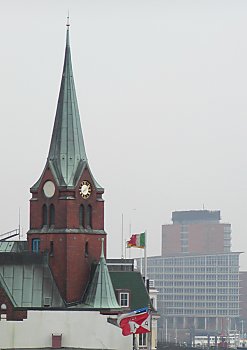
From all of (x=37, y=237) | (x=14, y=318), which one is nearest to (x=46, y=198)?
(x=37, y=237)

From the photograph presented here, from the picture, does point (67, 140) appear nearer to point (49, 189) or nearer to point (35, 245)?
point (49, 189)

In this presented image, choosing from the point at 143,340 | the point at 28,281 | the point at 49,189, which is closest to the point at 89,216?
the point at 49,189

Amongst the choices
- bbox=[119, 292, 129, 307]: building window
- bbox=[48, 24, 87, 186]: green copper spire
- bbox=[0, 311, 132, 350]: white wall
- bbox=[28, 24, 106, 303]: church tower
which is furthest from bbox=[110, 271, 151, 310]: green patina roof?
bbox=[48, 24, 87, 186]: green copper spire

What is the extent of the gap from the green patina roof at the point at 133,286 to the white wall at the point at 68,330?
13406mm

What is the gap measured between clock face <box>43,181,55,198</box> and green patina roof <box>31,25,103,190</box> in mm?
736

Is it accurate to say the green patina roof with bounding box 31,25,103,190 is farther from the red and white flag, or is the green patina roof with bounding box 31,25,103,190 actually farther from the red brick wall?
the red and white flag

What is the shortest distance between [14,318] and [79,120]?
1736cm

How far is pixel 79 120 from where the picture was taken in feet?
340

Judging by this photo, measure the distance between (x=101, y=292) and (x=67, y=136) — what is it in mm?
12857

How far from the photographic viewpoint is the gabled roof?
3880 inches

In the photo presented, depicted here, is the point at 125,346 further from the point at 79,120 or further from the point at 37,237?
the point at 79,120

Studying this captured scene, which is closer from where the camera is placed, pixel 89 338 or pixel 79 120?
pixel 89 338

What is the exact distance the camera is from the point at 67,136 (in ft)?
336

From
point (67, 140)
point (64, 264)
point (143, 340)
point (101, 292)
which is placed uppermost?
point (67, 140)
